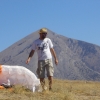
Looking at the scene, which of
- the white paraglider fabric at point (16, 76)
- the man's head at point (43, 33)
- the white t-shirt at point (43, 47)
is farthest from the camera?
the white paraglider fabric at point (16, 76)

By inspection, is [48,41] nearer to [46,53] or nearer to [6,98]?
[46,53]

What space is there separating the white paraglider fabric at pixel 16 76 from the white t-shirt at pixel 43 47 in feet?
2.07

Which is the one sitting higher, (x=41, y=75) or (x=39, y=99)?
(x=41, y=75)

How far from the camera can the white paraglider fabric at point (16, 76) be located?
410 inches

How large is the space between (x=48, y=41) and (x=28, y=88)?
4.33ft

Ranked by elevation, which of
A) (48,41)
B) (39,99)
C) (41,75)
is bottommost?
(39,99)

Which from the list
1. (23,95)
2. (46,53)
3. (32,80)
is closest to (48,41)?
(46,53)


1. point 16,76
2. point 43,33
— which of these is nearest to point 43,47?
point 43,33

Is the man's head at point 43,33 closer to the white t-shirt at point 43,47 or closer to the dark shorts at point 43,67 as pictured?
the white t-shirt at point 43,47

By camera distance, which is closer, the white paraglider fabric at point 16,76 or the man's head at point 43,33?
the man's head at point 43,33

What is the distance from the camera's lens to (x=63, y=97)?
7836mm

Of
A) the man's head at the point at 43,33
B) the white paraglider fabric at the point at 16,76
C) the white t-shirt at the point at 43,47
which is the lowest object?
the white paraglider fabric at the point at 16,76

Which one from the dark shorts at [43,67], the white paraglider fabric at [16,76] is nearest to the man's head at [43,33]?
the dark shorts at [43,67]

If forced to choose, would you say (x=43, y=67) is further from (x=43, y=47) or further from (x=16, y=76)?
(x=16, y=76)
